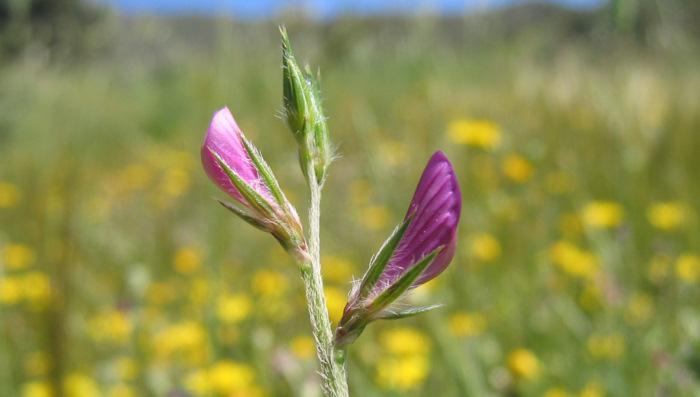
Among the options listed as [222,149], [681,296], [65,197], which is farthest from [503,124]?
[222,149]

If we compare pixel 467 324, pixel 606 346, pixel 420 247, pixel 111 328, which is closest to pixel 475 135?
pixel 467 324

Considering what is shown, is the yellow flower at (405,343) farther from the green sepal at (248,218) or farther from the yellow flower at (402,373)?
the green sepal at (248,218)

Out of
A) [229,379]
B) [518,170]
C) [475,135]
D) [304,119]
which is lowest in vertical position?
[229,379]

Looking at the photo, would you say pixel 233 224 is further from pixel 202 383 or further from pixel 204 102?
pixel 204 102

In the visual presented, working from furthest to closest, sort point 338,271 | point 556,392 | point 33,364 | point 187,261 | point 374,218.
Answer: point 374,218, point 187,261, point 338,271, point 33,364, point 556,392

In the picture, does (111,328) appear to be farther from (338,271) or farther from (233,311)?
(338,271)

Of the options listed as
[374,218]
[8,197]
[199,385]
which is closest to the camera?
[199,385]

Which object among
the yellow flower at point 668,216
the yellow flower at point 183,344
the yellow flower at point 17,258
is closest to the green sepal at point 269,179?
the yellow flower at point 183,344

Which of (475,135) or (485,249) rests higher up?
(475,135)
